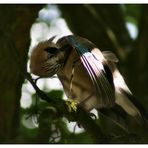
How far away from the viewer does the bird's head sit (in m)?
3.48

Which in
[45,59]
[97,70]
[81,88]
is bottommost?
[81,88]

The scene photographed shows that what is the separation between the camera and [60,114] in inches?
126

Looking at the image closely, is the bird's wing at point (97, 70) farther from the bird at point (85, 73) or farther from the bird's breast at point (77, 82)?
the bird's breast at point (77, 82)

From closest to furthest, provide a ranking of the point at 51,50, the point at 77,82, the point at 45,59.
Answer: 1. the point at 45,59
2. the point at 51,50
3. the point at 77,82

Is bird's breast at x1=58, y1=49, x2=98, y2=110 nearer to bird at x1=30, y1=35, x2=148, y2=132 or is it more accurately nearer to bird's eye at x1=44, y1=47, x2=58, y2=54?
bird at x1=30, y1=35, x2=148, y2=132

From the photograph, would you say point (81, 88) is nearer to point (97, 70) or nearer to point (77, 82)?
point (77, 82)

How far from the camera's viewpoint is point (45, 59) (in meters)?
3.52

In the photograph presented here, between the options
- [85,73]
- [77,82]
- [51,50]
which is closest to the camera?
[51,50]

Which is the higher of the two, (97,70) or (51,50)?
(51,50)

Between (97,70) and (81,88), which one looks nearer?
Result: (97,70)

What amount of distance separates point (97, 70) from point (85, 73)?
454mm

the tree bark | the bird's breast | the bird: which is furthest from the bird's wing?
the tree bark

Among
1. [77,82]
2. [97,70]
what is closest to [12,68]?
[77,82]

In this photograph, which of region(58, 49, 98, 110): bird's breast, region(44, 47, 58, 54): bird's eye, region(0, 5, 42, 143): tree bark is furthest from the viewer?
region(0, 5, 42, 143): tree bark
